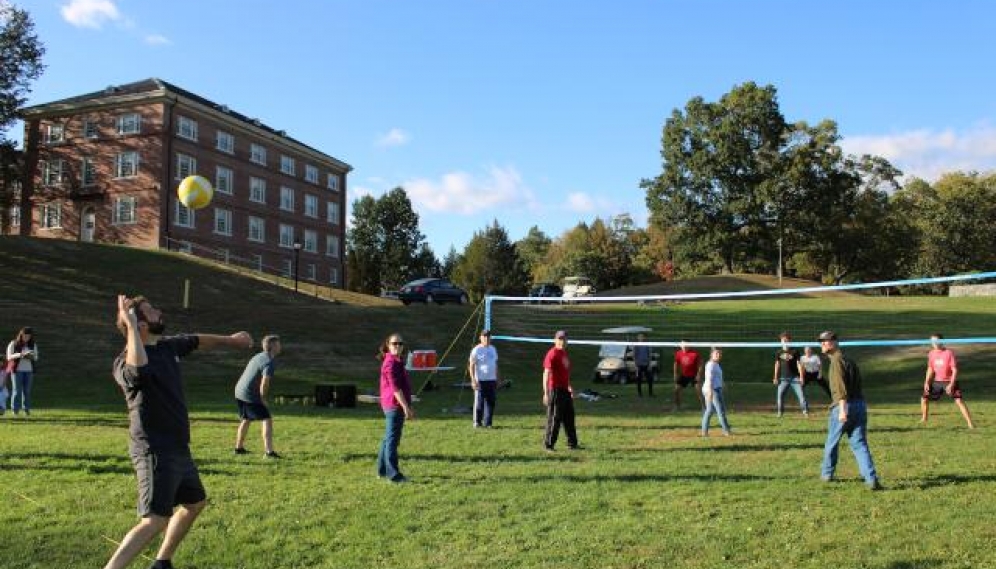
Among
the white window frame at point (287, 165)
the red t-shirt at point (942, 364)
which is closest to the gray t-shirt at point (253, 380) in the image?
the red t-shirt at point (942, 364)

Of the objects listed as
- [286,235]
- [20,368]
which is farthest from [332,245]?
[20,368]

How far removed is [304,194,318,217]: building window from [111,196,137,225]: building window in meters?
15.1

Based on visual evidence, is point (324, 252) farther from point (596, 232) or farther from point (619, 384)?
point (619, 384)

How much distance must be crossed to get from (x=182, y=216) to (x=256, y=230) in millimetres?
7359

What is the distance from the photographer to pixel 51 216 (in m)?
52.3

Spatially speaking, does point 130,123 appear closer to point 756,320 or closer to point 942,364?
point 756,320

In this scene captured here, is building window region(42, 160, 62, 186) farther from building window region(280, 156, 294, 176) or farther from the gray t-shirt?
the gray t-shirt

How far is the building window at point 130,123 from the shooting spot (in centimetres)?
4925

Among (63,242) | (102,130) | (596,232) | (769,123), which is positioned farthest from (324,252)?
(769,123)

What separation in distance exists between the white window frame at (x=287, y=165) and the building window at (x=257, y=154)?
7.06 ft

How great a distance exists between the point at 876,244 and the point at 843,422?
2525 inches

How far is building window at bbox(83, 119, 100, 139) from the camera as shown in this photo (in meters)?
50.8

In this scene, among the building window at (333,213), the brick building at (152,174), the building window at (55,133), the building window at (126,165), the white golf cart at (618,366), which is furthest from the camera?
the building window at (333,213)

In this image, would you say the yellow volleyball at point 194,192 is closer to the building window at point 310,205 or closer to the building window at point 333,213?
the building window at point 310,205
